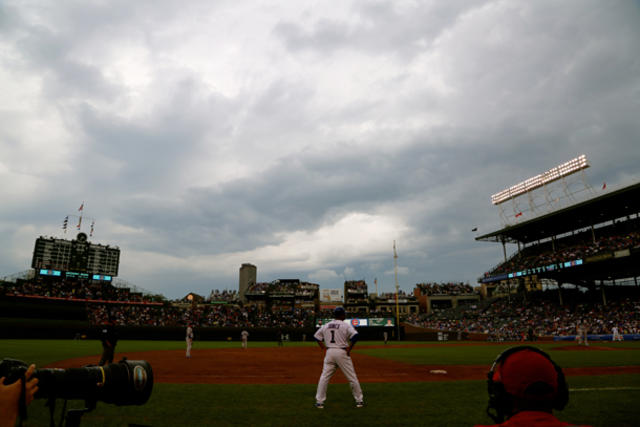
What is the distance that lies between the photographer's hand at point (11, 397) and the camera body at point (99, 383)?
0.15 meters

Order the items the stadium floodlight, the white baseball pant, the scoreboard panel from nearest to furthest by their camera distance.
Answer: the white baseball pant → the stadium floodlight → the scoreboard panel

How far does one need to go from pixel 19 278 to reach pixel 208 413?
62.6m

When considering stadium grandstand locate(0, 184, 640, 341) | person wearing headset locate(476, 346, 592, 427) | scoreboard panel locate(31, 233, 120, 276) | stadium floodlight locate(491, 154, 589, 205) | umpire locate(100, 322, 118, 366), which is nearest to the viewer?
person wearing headset locate(476, 346, 592, 427)

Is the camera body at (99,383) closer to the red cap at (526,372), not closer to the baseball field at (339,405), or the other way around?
the red cap at (526,372)

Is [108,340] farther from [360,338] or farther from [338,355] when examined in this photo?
[360,338]

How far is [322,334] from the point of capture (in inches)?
303

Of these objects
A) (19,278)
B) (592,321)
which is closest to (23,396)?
(592,321)

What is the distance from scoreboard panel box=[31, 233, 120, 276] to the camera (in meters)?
55.7

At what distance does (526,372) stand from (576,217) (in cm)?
5754

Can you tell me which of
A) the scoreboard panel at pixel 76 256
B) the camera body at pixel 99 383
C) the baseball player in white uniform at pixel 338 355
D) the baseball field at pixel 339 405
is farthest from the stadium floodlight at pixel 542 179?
the scoreboard panel at pixel 76 256

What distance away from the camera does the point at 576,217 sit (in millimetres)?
49438

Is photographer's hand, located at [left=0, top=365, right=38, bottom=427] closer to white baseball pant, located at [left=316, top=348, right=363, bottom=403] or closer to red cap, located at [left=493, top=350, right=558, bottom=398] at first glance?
red cap, located at [left=493, top=350, right=558, bottom=398]

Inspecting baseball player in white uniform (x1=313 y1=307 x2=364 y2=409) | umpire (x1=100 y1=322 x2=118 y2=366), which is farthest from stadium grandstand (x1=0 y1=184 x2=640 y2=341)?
baseball player in white uniform (x1=313 y1=307 x2=364 y2=409)

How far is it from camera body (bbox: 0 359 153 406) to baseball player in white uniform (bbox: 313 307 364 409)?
5.02 m
